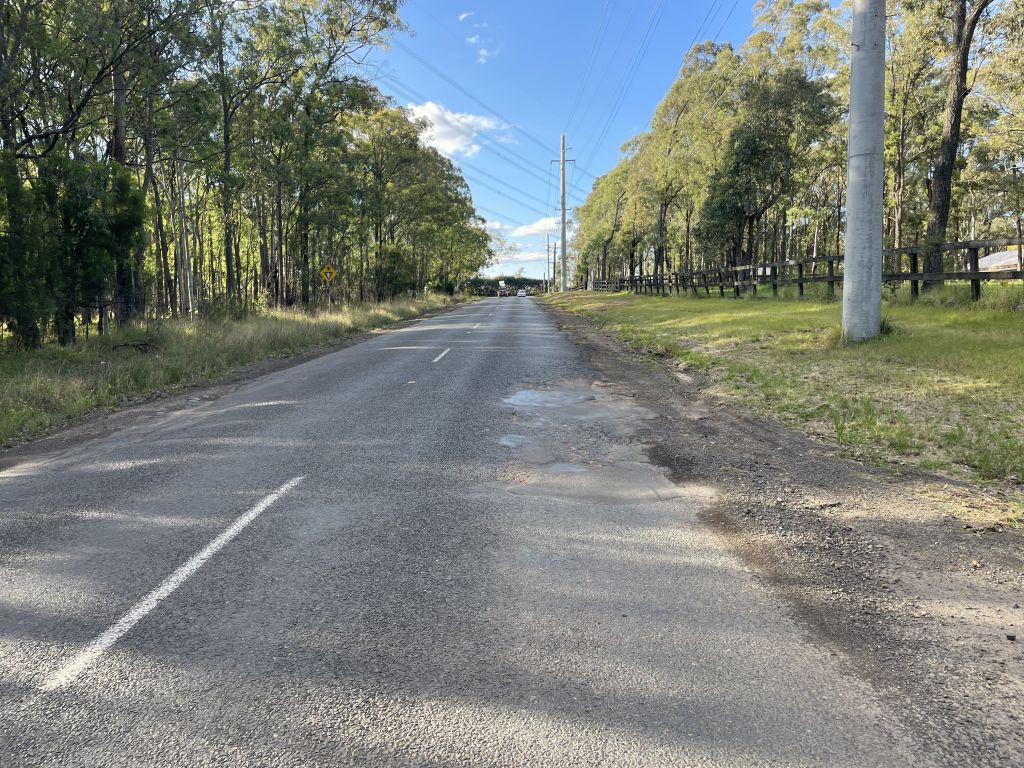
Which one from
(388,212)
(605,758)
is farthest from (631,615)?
(388,212)

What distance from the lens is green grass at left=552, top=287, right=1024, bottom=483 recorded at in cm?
609

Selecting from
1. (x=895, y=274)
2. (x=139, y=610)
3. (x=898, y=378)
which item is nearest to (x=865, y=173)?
(x=898, y=378)

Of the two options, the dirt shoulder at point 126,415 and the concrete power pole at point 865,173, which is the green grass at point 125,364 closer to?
the dirt shoulder at point 126,415

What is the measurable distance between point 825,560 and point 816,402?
15.1 feet

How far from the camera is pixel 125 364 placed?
1239cm

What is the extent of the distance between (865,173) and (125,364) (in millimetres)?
13919

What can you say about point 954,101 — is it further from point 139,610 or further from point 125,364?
point 139,610

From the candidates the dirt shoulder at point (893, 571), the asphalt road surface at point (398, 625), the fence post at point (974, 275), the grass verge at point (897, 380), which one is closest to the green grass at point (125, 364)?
A: the asphalt road surface at point (398, 625)

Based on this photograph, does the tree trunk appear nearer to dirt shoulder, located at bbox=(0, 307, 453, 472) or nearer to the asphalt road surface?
the asphalt road surface

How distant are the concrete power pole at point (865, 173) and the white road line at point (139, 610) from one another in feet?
34.2

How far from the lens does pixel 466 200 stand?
185 feet

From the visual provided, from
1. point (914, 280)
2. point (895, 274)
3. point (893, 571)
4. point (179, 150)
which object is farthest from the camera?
point (179, 150)

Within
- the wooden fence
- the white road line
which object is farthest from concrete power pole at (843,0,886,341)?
the white road line

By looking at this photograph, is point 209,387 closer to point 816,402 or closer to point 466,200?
point 816,402
